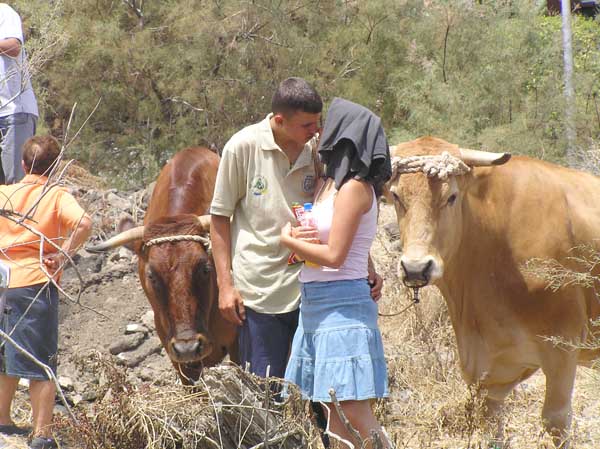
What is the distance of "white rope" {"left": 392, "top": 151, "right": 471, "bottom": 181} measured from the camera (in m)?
5.39

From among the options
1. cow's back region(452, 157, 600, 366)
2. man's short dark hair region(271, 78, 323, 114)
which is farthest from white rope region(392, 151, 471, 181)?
man's short dark hair region(271, 78, 323, 114)

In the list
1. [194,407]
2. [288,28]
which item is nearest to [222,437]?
[194,407]

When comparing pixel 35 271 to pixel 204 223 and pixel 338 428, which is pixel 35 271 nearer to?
pixel 204 223

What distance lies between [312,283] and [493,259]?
1699mm

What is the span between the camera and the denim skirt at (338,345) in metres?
→ 4.23

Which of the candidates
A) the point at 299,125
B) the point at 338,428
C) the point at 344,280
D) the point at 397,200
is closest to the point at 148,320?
the point at 397,200

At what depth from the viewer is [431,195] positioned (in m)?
5.42

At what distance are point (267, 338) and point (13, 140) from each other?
11.9ft

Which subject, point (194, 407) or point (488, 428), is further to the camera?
point (488, 428)

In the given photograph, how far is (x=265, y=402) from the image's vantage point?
4.14 meters

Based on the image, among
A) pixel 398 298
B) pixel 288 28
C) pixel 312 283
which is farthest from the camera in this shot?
pixel 288 28

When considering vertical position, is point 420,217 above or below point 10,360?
above

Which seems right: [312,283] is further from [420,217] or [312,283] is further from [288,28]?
[288,28]

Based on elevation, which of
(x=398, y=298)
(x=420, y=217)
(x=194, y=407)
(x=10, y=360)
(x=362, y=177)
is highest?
(x=362, y=177)
